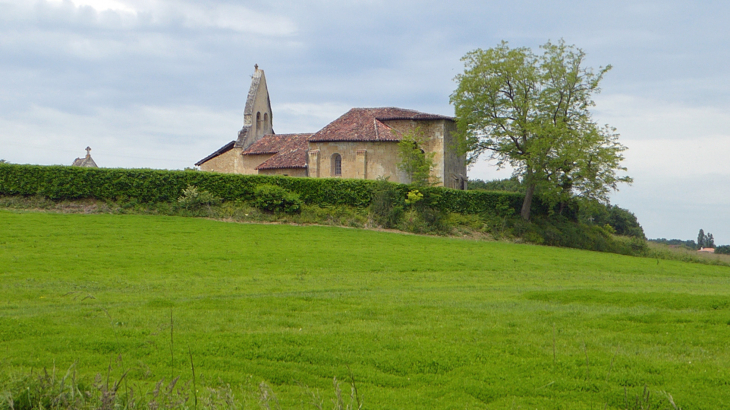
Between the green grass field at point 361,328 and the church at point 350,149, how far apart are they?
73.7ft

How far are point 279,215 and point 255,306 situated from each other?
25.5 metres

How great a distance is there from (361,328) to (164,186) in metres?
31.1

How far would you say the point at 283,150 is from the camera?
171 ft

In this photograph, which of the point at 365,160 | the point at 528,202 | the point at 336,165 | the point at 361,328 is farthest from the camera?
the point at 336,165

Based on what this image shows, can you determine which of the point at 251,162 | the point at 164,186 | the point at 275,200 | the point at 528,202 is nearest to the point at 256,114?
the point at 251,162

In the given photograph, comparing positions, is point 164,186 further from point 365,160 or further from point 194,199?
point 365,160

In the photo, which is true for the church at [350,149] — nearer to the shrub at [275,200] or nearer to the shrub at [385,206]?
the shrub at [385,206]

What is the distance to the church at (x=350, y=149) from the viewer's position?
4744cm

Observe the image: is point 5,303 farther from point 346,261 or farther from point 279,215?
point 279,215

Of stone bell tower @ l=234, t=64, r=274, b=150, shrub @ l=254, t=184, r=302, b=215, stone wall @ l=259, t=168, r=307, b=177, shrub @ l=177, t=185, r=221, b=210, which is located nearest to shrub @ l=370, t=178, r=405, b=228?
shrub @ l=254, t=184, r=302, b=215

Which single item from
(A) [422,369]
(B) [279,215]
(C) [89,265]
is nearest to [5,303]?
(C) [89,265]

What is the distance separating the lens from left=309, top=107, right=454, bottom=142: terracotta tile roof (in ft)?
156

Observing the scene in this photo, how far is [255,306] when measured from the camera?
13.7 meters

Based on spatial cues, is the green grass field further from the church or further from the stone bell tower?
the stone bell tower
